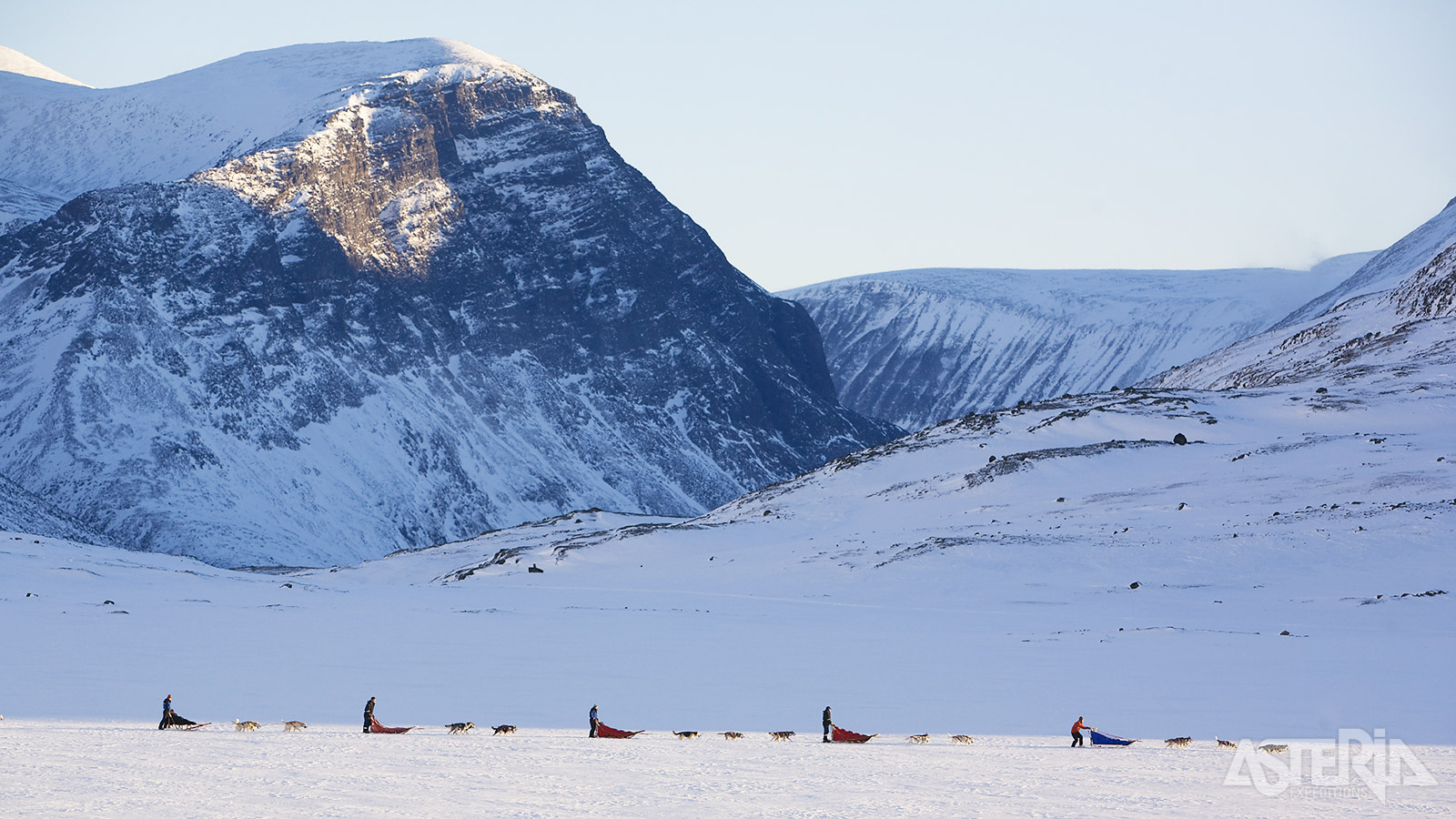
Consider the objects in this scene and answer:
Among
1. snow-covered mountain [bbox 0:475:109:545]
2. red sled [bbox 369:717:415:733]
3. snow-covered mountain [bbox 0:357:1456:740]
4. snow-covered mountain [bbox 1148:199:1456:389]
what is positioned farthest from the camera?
snow-covered mountain [bbox 0:475:109:545]

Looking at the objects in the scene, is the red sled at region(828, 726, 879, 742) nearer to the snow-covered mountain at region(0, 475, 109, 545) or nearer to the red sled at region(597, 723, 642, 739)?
the red sled at region(597, 723, 642, 739)

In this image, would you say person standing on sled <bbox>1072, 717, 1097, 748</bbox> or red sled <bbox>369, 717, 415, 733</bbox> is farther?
red sled <bbox>369, 717, 415, 733</bbox>

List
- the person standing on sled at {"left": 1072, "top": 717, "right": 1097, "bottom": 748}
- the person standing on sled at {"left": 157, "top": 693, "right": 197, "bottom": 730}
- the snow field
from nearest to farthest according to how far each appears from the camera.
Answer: the snow field, the person standing on sled at {"left": 1072, "top": 717, "right": 1097, "bottom": 748}, the person standing on sled at {"left": 157, "top": 693, "right": 197, "bottom": 730}

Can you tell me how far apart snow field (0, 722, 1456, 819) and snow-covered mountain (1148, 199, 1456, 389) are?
299ft

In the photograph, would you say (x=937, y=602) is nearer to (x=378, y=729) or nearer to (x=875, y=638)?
(x=875, y=638)

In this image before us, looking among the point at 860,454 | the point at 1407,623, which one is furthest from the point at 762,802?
the point at 860,454

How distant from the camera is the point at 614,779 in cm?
2506

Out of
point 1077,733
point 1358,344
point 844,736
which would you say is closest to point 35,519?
point 1358,344

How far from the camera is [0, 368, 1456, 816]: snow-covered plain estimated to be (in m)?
24.5

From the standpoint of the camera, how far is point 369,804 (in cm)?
2219

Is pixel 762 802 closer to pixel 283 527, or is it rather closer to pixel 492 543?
pixel 492 543

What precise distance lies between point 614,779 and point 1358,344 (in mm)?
116761

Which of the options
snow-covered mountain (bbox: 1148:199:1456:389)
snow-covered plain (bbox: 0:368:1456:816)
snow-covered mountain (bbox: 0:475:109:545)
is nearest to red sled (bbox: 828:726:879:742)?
snow-covered plain (bbox: 0:368:1456:816)

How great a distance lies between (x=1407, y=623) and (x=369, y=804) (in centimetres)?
3743
